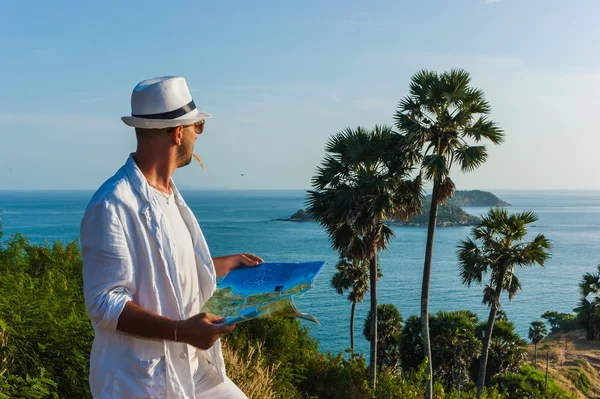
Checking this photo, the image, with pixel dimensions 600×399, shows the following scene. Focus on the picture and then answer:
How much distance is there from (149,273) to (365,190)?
16.3 metres

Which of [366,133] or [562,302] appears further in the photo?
[562,302]

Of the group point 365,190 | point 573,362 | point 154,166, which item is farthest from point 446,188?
point 573,362

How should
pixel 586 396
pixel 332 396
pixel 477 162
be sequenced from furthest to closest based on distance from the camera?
pixel 586 396
pixel 477 162
pixel 332 396

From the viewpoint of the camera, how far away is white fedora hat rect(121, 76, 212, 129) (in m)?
1.81

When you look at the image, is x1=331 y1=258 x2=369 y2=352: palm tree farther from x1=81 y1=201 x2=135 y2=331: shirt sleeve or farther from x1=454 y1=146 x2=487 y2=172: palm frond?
x1=81 y1=201 x2=135 y2=331: shirt sleeve

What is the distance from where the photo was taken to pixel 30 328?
417cm

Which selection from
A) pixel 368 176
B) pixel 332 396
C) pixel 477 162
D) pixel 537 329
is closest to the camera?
pixel 332 396

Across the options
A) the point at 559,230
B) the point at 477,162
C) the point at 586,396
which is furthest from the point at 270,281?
the point at 559,230

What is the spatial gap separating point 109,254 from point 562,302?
69712 millimetres

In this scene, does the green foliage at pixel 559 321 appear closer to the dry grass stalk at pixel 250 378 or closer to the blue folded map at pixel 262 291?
the dry grass stalk at pixel 250 378

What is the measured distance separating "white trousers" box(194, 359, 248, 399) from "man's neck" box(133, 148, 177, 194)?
0.64 meters

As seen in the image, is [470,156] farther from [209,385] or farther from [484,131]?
[209,385]

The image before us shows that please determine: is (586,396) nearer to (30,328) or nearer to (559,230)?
(30,328)

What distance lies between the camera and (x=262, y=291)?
1.92 metres
